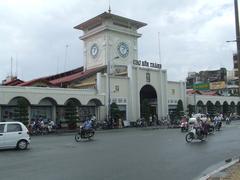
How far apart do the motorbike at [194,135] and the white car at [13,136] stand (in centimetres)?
940

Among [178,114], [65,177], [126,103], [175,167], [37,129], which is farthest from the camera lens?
[178,114]

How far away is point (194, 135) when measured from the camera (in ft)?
79.5

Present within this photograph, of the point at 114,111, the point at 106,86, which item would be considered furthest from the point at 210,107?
the point at 114,111

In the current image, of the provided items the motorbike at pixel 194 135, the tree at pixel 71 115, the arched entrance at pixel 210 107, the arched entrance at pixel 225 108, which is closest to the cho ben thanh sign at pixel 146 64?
the tree at pixel 71 115

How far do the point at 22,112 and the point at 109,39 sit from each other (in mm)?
26638

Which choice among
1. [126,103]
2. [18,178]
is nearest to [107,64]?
[126,103]

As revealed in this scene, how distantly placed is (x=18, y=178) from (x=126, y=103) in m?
45.8

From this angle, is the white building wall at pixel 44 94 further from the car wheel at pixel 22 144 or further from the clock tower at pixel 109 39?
the car wheel at pixel 22 144

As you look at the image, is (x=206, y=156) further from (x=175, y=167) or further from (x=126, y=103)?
(x=126, y=103)

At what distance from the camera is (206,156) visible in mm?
16516

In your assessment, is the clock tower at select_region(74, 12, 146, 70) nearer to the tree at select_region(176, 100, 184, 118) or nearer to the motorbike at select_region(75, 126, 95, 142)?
the tree at select_region(176, 100, 184, 118)

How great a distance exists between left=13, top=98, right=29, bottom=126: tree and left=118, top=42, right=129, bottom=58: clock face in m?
27.4

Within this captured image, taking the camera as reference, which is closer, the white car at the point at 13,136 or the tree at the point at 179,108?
the white car at the point at 13,136

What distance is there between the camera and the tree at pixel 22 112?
41.6m
